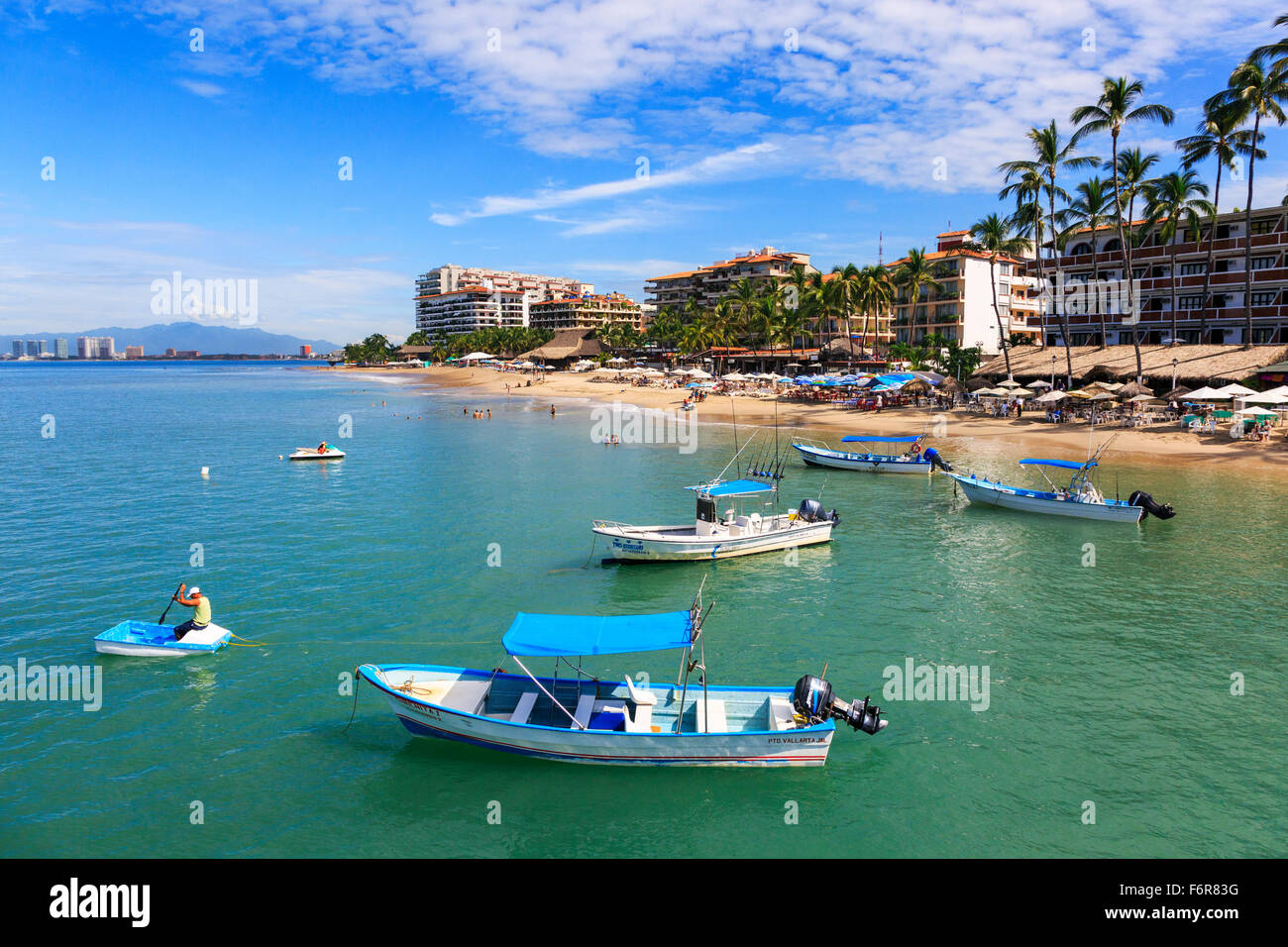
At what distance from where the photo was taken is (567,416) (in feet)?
268

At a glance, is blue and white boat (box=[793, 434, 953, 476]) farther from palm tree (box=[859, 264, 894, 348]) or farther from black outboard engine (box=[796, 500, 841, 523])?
palm tree (box=[859, 264, 894, 348])

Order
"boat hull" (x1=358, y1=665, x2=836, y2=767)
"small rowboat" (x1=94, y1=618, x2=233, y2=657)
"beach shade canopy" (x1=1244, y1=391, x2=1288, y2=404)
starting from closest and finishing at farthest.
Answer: "boat hull" (x1=358, y1=665, x2=836, y2=767) < "small rowboat" (x1=94, y1=618, x2=233, y2=657) < "beach shade canopy" (x1=1244, y1=391, x2=1288, y2=404)

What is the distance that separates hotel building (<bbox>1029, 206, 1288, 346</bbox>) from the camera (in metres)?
57.2

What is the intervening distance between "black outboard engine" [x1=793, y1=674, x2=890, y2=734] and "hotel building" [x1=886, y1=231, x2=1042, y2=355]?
81145 millimetres

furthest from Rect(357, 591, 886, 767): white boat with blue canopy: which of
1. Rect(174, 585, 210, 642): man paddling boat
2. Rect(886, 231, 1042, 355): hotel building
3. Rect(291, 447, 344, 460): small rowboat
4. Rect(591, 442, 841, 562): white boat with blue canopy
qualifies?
Rect(886, 231, 1042, 355): hotel building

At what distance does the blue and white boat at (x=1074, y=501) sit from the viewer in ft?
107

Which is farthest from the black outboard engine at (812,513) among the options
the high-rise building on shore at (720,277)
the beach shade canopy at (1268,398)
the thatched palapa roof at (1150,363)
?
the high-rise building on shore at (720,277)

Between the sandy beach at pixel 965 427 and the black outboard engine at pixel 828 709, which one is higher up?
the sandy beach at pixel 965 427

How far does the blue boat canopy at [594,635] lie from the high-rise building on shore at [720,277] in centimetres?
11463

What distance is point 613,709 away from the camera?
50.0 feet

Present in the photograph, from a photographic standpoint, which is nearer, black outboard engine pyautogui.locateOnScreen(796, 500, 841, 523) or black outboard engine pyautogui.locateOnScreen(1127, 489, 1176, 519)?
black outboard engine pyautogui.locateOnScreen(796, 500, 841, 523)

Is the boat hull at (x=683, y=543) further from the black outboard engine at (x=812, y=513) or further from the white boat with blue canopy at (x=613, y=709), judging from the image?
the white boat with blue canopy at (x=613, y=709)
